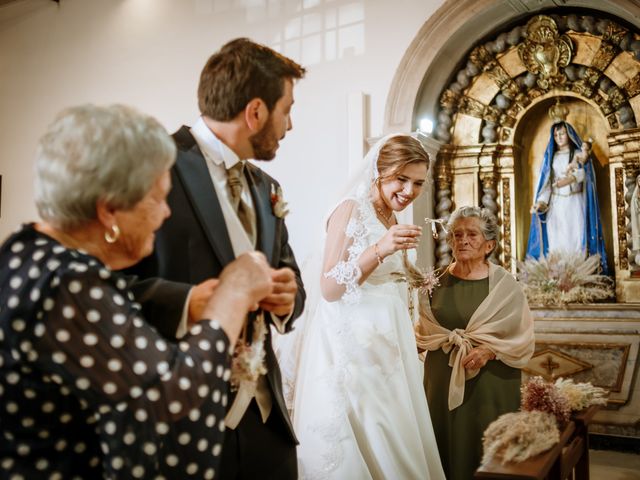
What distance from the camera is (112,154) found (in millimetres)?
1174

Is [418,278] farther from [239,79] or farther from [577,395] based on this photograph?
[239,79]

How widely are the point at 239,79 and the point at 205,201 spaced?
30 centimetres

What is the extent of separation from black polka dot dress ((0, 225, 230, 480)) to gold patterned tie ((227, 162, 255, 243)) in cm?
Result: 50

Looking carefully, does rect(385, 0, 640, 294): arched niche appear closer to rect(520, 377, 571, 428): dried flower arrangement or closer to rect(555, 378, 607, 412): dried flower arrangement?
rect(555, 378, 607, 412): dried flower arrangement

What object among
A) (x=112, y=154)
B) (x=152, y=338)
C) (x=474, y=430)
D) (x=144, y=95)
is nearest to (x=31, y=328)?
(x=152, y=338)

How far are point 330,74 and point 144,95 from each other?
8.78 ft

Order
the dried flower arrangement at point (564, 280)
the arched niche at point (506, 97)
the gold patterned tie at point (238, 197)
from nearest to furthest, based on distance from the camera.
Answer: the gold patterned tie at point (238, 197) < the dried flower arrangement at point (564, 280) < the arched niche at point (506, 97)

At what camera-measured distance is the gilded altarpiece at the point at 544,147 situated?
5.45 metres

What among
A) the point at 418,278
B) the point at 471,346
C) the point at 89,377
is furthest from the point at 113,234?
the point at 471,346

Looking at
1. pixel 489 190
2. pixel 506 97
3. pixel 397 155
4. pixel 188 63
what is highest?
pixel 188 63

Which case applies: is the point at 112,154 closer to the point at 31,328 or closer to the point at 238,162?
the point at 31,328

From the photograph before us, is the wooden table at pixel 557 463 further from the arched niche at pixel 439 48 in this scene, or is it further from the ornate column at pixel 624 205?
the arched niche at pixel 439 48

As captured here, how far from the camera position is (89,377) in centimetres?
111

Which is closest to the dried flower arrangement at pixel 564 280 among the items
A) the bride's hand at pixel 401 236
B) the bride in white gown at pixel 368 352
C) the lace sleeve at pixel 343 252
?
the bride in white gown at pixel 368 352
